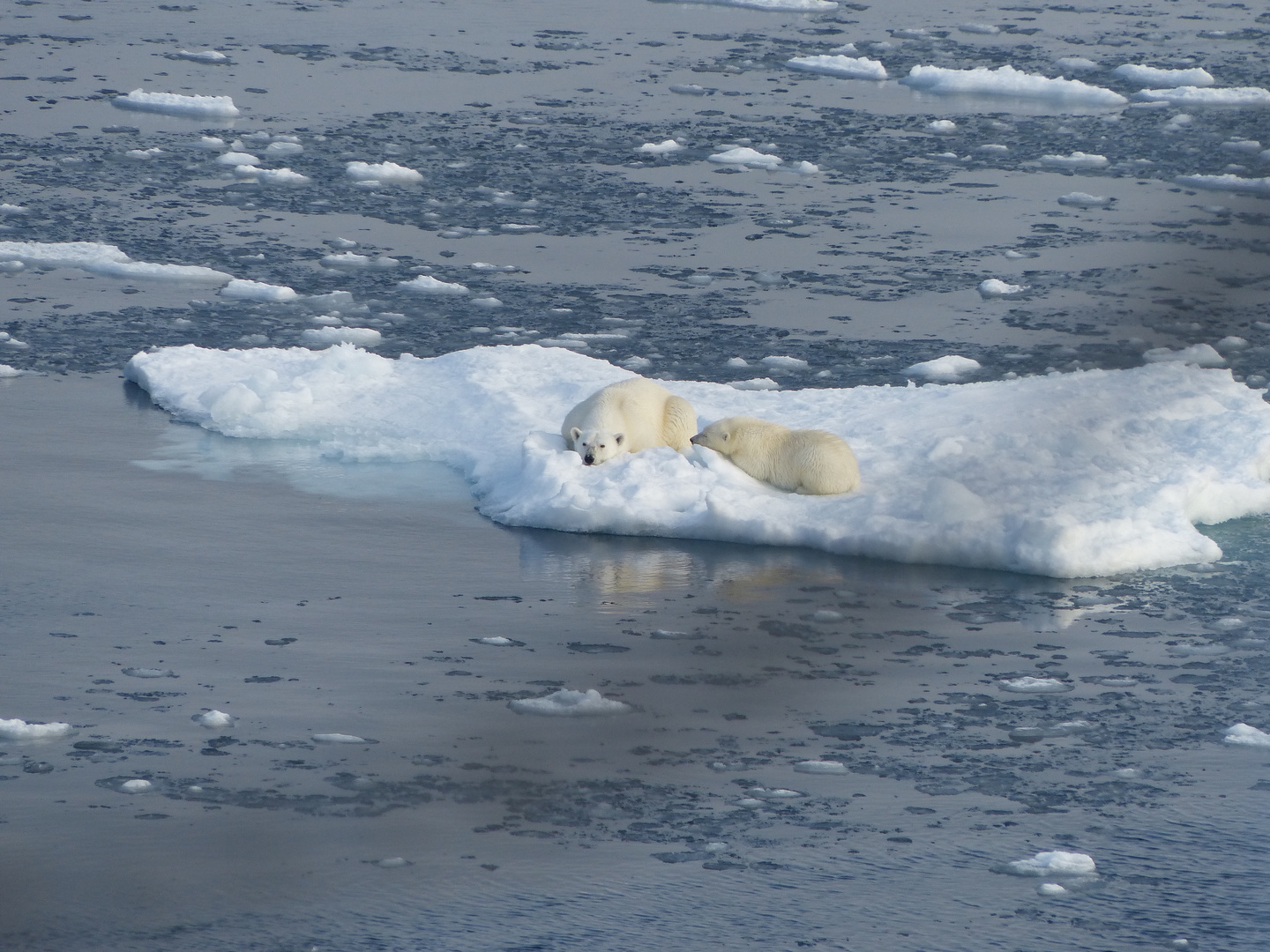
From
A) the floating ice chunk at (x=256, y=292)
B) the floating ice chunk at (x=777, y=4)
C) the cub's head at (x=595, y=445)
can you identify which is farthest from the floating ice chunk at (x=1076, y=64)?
the cub's head at (x=595, y=445)

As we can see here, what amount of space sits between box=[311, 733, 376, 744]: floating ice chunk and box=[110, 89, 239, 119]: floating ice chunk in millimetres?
10461

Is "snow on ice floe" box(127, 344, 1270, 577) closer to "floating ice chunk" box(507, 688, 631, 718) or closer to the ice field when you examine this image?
the ice field

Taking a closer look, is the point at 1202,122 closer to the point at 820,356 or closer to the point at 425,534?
the point at 820,356

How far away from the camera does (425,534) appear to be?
22.8 ft

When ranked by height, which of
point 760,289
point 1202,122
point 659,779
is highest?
point 1202,122

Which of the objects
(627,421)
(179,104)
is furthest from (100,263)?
(627,421)

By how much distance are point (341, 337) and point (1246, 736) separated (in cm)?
564

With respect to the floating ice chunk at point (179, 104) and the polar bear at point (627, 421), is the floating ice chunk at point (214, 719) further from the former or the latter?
the floating ice chunk at point (179, 104)

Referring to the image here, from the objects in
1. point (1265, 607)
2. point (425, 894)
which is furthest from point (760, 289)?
point (425, 894)

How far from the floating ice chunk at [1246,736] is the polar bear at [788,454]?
2202 mm

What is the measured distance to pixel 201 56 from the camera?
1697 centimetres

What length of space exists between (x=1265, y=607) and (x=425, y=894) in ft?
11.1

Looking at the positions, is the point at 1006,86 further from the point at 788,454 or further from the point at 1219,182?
the point at 788,454

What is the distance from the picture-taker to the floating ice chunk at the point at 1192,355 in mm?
9828
